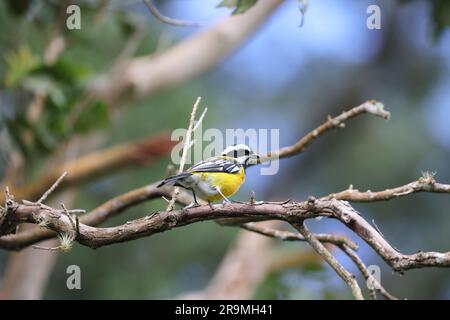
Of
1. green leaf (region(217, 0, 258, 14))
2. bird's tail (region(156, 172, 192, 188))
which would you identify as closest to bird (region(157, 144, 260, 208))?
bird's tail (region(156, 172, 192, 188))

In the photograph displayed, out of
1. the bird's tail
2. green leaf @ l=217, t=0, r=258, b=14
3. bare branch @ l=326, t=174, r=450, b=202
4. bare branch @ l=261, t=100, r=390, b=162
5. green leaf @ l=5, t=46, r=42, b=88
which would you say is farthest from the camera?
green leaf @ l=5, t=46, r=42, b=88

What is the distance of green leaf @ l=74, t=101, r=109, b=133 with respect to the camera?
552 centimetres

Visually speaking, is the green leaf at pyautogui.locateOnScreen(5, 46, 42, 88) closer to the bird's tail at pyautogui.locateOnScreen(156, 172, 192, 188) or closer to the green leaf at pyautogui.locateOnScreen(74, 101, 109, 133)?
the green leaf at pyautogui.locateOnScreen(74, 101, 109, 133)

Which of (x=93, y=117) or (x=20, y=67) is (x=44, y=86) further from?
(x=93, y=117)

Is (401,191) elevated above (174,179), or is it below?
below

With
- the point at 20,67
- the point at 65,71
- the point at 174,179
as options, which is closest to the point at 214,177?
the point at 174,179

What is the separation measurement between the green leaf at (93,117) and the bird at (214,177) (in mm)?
2079

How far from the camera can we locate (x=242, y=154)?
377 centimetres

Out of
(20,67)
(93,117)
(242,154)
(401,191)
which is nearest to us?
(401,191)

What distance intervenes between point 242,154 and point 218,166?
14.5 inches

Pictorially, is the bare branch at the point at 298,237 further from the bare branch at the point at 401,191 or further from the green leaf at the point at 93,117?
the green leaf at the point at 93,117

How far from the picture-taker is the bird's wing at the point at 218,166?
131 inches
